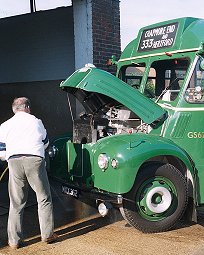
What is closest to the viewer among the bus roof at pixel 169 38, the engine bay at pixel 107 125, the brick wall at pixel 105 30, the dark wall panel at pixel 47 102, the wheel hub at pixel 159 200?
the wheel hub at pixel 159 200

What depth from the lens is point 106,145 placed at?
5.79 metres

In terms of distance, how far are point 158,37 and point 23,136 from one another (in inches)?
106

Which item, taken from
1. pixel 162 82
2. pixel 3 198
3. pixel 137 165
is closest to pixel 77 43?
pixel 162 82

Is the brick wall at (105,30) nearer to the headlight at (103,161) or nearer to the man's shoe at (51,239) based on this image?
the headlight at (103,161)

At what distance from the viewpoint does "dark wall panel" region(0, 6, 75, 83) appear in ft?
36.6

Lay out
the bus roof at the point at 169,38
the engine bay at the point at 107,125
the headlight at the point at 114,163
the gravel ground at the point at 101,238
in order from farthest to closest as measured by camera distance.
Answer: the engine bay at the point at 107,125 < the bus roof at the point at 169,38 < the headlight at the point at 114,163 < the gravel ground at the point at 101,238

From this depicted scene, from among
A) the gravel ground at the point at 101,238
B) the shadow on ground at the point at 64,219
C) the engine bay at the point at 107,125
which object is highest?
the engine bay at the point at 107,125

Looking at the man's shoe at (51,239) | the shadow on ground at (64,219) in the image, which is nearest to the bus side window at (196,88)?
the shadow on ground at (64,219)

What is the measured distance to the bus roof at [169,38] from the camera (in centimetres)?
619

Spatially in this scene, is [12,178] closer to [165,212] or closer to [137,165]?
[137,165]

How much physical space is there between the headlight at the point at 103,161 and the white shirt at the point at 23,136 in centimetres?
74

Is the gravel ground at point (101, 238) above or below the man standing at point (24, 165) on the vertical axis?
below

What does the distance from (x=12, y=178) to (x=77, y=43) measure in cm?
414

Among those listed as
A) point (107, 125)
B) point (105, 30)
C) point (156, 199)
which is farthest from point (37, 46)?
point (156, 199)
